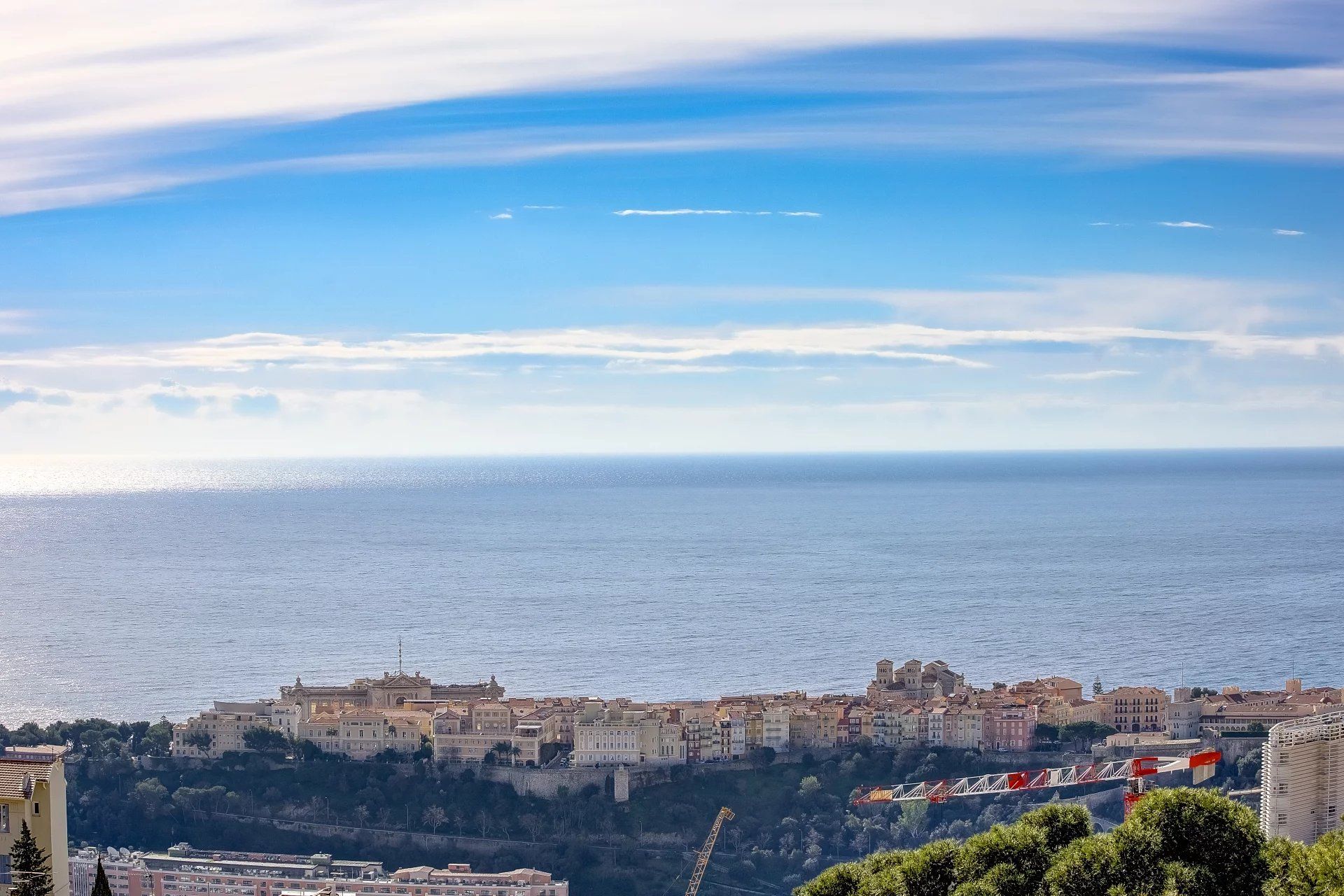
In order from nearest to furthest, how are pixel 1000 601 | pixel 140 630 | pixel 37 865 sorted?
1. pixel 37 865
2. pixel 140 630
3. pixel 1000 601

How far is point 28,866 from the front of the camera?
8281mm

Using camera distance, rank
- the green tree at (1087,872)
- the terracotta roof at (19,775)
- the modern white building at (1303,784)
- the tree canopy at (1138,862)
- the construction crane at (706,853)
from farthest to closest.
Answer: the construction crane at (706,853), the modern white building at (1303,784), the green tree at (1087,872), the tree canopy at (1138,862), the terracotta roof at (19,775)

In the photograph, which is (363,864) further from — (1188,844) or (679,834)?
(1188,844)

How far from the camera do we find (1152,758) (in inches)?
→ 1033

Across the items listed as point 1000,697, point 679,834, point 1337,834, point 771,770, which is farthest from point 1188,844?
point 1000,697

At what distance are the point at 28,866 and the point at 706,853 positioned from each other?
16.7 meters

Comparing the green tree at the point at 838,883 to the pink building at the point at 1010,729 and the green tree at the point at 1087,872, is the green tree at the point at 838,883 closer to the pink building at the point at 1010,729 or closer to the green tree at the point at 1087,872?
the green tree at the point at 1087,872

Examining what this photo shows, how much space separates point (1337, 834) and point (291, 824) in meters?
18.9

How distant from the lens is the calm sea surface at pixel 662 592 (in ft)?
131

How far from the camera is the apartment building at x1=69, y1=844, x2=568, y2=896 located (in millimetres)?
21156

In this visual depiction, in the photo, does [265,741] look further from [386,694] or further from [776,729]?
[776,729]

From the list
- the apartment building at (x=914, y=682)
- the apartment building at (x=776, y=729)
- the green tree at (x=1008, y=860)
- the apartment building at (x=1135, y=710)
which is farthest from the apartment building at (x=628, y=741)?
the green tree at (x=1008, y=860)

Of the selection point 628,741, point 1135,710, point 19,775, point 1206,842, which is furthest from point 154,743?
point 1206,842

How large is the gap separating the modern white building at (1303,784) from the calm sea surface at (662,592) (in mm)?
19232
